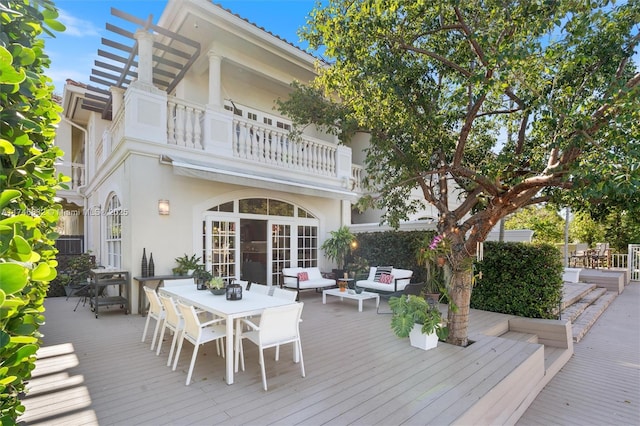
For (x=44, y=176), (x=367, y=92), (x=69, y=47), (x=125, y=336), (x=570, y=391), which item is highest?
(x=367, y=92)

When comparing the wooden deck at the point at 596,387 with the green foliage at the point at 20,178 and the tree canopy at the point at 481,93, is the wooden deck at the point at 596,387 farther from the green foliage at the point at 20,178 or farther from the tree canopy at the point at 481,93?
the green foliage at the point at 20,178

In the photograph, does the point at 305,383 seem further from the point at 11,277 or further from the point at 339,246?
the point at 339,246

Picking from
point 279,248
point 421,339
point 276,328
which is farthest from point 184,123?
point 421,339

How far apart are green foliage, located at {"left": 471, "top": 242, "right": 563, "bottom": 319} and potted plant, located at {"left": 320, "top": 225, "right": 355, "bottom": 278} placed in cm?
472

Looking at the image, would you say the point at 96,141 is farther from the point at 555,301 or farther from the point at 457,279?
the point at 555,301

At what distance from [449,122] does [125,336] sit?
7893 millimetres

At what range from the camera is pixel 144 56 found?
360 inches

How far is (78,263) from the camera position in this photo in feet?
42.2

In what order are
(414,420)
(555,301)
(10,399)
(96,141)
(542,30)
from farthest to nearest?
(96,141) < (555,301) < (542,30) < (414,420) < (10,399)

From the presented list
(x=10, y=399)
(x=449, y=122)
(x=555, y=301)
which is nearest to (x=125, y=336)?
(x=10, y=399)

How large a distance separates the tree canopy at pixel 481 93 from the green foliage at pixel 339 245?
16.7ft

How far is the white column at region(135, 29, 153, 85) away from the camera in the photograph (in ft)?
29.9

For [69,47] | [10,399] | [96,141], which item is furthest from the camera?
[96,141]

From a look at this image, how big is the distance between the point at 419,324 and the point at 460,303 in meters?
0.83
